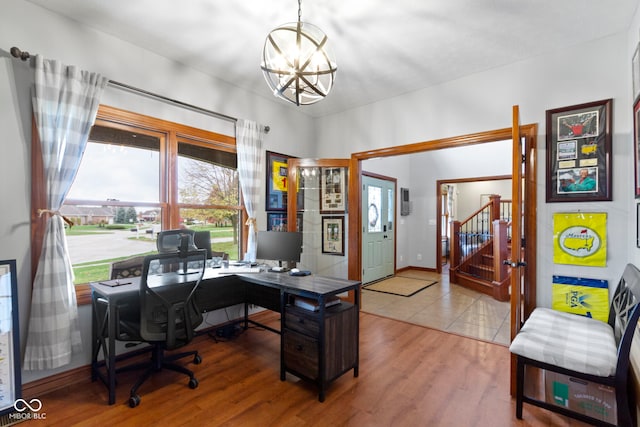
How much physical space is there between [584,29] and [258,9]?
8.86 feet

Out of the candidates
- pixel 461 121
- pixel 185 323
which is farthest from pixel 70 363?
pixel 461 121

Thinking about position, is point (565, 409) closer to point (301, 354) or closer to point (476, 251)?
point (301, 354)

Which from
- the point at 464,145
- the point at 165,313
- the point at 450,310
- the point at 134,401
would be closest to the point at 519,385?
the point at 450,310

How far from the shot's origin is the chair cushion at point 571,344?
1.76 m

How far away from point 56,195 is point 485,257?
6.22m

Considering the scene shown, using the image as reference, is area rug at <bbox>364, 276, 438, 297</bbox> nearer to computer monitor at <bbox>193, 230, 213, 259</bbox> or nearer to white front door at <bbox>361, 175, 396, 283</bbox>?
white front door at <bbox>361, 175, 396, 283</bbox>

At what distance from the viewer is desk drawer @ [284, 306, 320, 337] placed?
2.20 m

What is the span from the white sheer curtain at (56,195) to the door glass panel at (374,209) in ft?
14.6

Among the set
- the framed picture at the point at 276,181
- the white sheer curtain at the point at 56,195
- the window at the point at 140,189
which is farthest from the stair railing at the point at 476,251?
the white sheer curtain at the point at 56,195

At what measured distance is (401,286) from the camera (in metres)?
5.57

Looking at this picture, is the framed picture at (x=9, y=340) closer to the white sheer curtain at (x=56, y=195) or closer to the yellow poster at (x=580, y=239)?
the white sheer curtain at (x=56, y=195)

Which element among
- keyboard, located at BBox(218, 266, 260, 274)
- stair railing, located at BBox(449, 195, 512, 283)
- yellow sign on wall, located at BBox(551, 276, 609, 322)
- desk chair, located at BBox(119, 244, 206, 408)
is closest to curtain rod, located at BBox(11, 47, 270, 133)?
desk chair, located at BBox(119, 244, 206, 408)

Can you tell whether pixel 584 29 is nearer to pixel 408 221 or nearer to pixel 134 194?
pixel 134 194

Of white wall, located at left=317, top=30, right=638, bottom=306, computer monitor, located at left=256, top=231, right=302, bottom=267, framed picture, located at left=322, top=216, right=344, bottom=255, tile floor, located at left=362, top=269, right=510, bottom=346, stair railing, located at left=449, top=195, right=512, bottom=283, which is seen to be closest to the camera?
white wall, located at left=317, top=30, right=638, bottom=306
